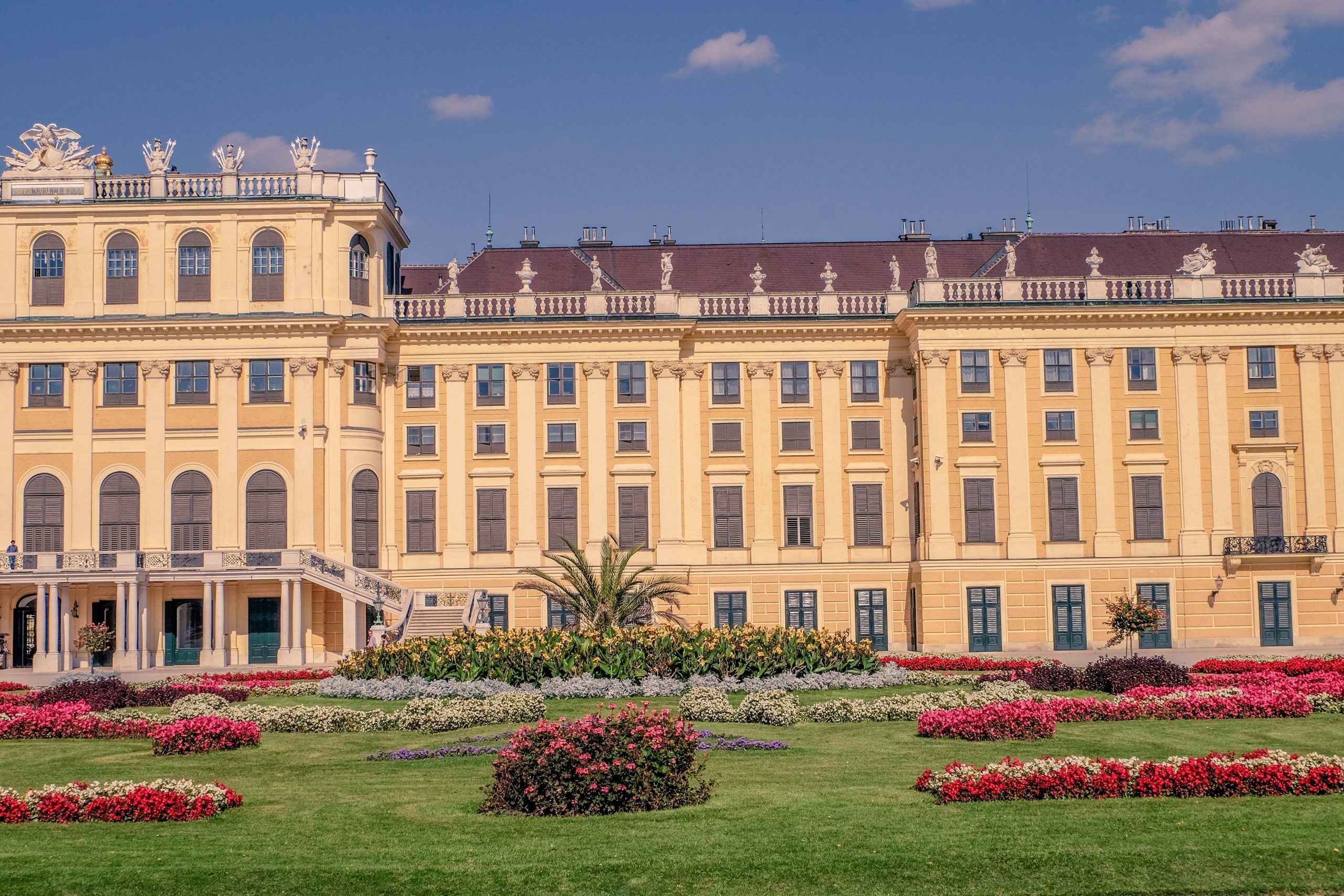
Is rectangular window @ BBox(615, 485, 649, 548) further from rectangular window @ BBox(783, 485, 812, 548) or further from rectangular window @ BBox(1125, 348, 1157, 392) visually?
rectangular window @ BBox(1125, 348, 1157, 392)

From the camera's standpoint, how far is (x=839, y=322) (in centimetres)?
5184

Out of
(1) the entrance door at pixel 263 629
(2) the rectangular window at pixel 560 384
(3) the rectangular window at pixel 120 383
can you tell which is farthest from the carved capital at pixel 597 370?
(3) the rectangular window at pixel 120 383

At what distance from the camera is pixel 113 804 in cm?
1728

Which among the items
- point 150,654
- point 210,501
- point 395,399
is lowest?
point 150,654

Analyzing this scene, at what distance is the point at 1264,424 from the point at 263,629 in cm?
3554

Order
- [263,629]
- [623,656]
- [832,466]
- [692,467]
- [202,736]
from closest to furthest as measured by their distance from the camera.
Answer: [202,736]
[623,656]
[263,629]
[692,467]
[832,466]

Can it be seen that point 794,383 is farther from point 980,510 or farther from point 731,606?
point 731,606

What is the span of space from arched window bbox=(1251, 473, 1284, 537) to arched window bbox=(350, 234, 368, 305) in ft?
105

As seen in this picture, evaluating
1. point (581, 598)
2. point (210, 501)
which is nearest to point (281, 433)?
point (210, 501)

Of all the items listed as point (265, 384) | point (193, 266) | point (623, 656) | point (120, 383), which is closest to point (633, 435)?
point (265, 384)

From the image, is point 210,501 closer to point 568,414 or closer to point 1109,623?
point 568,414

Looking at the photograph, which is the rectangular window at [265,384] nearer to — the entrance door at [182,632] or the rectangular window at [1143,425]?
the entrance door at [182,632]

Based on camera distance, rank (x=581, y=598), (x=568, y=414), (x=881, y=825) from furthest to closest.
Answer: (x=568, y=414) → (x=581, y=598) → (x=881, y=825)

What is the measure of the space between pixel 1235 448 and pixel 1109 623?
8387mm
